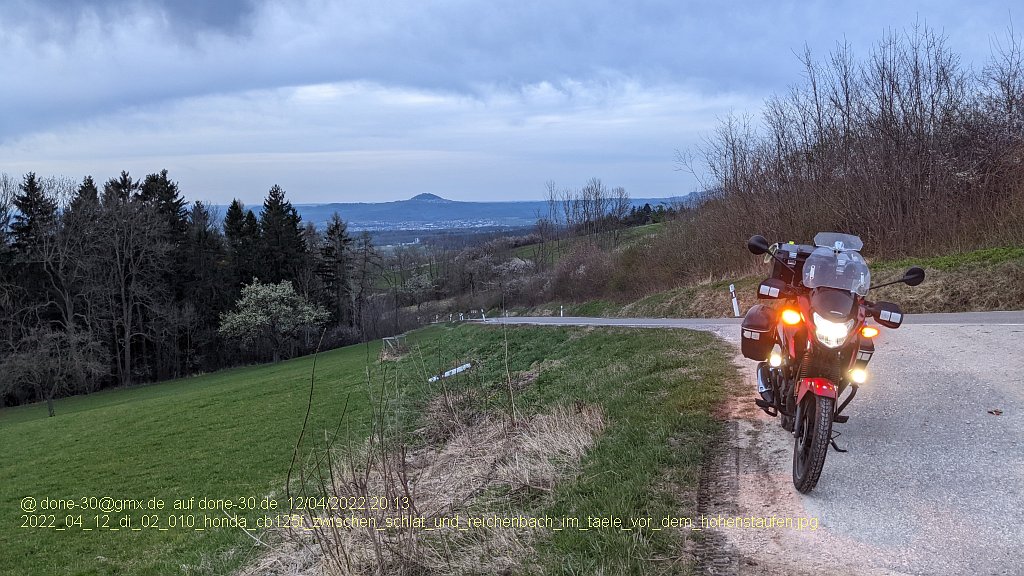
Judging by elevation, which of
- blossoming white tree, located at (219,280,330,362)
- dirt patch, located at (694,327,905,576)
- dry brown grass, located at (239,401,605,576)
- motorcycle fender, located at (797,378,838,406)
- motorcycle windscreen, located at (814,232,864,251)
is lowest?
blossoming white tree, located at (219,280,330,362)

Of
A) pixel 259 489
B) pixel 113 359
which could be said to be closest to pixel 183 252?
pixel 113 359

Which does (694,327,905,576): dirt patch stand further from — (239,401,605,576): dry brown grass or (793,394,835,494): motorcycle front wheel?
(239,401,605,576): dry brown grass

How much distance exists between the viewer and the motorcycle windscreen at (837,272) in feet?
14.7

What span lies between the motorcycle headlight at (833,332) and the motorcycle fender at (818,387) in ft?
0.81

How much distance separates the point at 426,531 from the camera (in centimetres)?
504

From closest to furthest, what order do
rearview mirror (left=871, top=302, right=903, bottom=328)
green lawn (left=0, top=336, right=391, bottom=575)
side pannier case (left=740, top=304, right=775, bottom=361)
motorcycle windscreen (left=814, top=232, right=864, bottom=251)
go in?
1. rearview mirror (left=871, top=302, right=903, bottom=328)
2. motorcycle windscreen (left=814, top=232, right=864, bottom=251)
3. side pannier case (left=740, top=304, right=775, bottom=361)
4. green lawn (left=0, top=336, right=391, bottom=575)

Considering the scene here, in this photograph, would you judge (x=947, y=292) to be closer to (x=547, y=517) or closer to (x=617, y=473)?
(x=617, y=473)

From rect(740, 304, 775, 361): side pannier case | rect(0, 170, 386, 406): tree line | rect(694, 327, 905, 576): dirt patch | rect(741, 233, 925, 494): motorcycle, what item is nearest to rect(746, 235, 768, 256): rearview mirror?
rect(741, 233, 925, 494): motorcycle

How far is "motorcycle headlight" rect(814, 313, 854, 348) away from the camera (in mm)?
4324

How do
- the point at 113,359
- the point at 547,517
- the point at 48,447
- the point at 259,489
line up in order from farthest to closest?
1. the point at 113,359
2. the point at 48,447
3. the point at 259,489
4. the point at 547,517

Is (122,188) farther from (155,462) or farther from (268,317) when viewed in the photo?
(155,462)

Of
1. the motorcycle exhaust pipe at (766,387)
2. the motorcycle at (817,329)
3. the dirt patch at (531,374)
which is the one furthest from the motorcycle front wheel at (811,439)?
the dirt patch at (531,374)

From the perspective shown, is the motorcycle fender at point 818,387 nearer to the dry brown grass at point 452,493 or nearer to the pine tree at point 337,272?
the dry brown grass at point 452,493

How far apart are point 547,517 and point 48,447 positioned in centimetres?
2079
